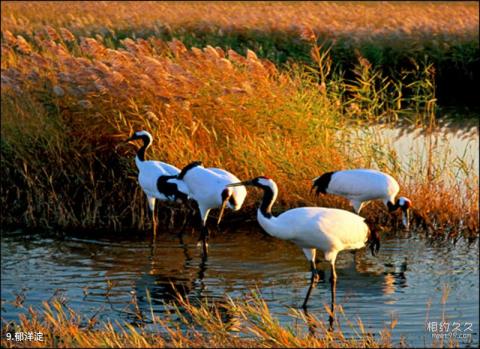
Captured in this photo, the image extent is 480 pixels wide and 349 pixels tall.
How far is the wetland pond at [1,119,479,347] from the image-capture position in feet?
26.6

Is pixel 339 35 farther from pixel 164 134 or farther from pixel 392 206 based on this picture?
pixel 392 206

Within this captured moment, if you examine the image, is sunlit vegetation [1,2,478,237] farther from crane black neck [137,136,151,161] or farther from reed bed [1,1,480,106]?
reed bed [1,1,480,106]

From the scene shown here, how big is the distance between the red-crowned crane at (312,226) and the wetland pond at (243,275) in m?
0.49

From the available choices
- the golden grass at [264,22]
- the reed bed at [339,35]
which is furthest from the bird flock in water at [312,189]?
the golden grass at [264,22]

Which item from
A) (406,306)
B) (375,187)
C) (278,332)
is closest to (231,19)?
(375,187)

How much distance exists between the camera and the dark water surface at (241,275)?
8.17m

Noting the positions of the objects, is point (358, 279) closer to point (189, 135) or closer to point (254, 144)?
point (254, 144)

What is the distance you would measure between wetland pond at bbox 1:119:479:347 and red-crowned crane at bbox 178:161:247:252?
47 cm

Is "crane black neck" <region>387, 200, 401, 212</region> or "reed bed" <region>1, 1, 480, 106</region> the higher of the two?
"reed bed" <region>1, 1, 480, 106</region>

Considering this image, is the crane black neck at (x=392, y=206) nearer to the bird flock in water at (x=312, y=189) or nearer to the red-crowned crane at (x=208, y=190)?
the bird flock in water at (x=312, y=189)

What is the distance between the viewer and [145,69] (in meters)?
11.5

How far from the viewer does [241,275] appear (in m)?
9.41

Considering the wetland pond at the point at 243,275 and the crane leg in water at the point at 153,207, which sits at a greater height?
the crane leg in water at the point at 153,207

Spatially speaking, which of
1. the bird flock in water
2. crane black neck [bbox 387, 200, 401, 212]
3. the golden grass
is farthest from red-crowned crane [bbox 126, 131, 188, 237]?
the golden grass
